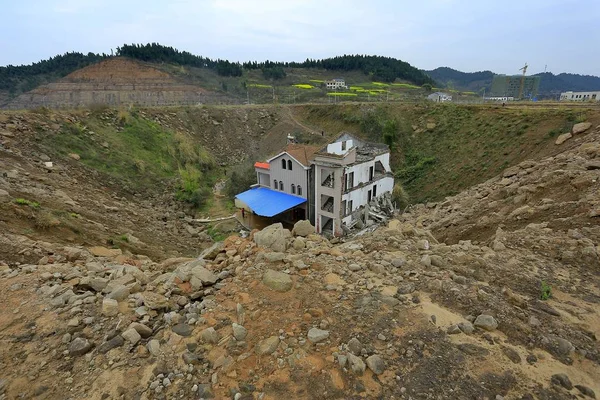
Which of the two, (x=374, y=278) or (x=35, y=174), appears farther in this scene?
(x=35, y=174)

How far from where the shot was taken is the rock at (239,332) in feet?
15.2

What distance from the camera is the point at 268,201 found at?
22.1 meters

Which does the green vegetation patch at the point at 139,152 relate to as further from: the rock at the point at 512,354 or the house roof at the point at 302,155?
the rock at the point at 512,354

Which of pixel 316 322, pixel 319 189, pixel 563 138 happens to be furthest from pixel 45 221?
pixel 563 138

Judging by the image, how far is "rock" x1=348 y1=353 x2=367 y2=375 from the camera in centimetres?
412

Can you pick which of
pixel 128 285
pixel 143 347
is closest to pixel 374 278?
pixel 143 347

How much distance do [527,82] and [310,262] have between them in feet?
369

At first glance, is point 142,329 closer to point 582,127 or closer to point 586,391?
point 586,391

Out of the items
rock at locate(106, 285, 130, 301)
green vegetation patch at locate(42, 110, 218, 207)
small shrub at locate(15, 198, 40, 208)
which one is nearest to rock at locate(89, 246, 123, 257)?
small shrub at locate(15, 198, 40, 208)

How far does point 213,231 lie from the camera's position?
20.9 meters

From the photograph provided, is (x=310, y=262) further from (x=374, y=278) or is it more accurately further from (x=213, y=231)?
(x=213, y=231)

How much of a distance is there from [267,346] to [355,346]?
1.26 metres

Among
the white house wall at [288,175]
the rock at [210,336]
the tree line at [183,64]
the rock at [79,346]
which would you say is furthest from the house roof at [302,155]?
the tree line at [183,64]

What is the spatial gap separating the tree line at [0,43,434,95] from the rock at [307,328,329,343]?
88.2 m
